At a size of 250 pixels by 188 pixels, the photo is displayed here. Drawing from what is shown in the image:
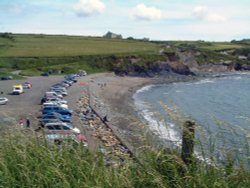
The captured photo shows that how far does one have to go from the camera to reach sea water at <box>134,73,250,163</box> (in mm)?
6027

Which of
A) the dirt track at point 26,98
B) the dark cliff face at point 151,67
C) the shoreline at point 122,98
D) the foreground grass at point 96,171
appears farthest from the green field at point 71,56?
the foreground grass at point 96,171

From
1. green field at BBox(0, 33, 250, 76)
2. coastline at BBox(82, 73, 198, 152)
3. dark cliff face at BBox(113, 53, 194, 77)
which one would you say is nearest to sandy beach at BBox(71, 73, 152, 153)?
coastline at BBox(82, 73, 198, 152)

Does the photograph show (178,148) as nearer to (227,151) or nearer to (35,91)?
(227,151)

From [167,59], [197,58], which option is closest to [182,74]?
[167,59]

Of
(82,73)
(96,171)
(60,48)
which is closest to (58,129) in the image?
(96,171)

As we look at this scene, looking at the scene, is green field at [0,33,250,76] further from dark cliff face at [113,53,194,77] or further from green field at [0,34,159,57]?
dark cliff face at [113,53,194,77]

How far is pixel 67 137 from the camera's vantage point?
7.34 meters

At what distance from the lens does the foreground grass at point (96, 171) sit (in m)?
5.71

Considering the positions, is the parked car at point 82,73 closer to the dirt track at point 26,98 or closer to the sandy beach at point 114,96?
the sandy beach at point 114,96

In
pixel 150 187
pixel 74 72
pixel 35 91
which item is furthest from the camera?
pixel 74 72

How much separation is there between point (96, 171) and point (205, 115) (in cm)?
377

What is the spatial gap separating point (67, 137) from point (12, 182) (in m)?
1.48

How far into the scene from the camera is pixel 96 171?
6254 mm

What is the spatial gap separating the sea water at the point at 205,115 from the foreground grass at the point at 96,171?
13.7 inches
